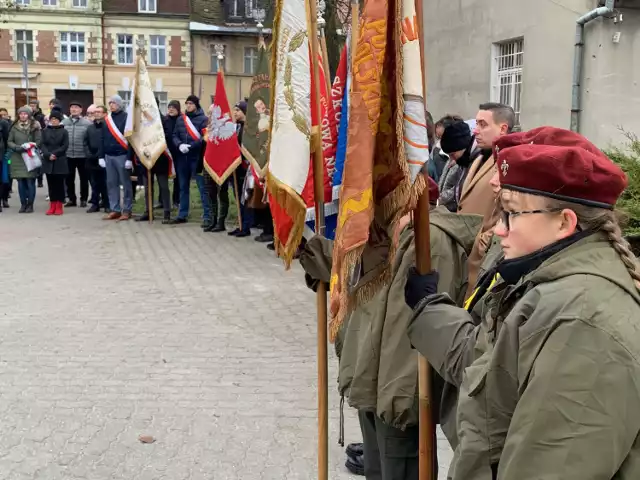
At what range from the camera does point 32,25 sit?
144 feet

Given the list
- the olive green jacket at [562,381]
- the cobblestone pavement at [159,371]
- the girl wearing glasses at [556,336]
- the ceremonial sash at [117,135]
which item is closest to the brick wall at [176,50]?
the ceremonial sash at [117,135]

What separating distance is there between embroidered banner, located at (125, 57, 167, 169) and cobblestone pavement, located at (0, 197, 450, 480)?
11.2 ft

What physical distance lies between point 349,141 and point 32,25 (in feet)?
153

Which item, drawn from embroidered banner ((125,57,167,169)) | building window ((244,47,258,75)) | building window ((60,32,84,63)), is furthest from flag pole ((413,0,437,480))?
Answer: building window ((244,47,258,75))

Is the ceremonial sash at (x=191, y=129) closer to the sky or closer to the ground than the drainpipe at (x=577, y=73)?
closer to the ground

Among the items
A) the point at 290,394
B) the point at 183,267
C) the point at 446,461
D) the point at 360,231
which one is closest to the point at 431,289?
the point at 360,231

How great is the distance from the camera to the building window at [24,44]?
144 feet

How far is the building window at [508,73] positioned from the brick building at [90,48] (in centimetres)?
3477

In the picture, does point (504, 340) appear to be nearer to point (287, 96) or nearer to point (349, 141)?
point (349, 141)

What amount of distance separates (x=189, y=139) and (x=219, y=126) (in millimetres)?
1084

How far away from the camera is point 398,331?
3125mm

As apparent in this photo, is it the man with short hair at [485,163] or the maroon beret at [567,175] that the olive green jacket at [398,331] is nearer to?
the man with short hair at [485,163]

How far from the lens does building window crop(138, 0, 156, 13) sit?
45781mm

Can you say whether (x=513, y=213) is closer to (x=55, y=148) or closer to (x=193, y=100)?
(x=193, y=100)
